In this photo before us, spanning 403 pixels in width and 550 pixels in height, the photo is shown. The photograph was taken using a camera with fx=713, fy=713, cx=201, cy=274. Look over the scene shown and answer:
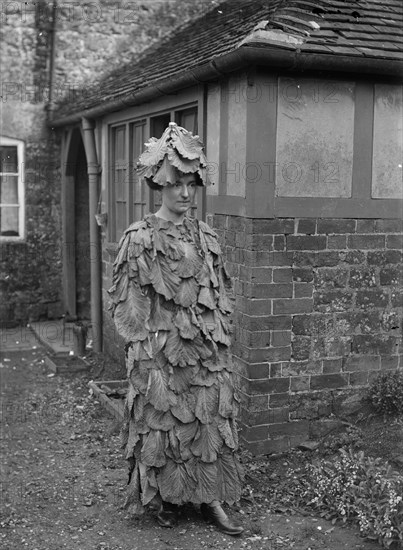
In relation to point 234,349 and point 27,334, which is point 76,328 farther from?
point 234,349

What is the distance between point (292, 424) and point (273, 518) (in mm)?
1193

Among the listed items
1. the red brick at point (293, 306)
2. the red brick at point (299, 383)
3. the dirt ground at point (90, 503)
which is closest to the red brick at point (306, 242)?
the red brick at point (293, 306)

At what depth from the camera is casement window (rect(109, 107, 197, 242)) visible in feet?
25.6

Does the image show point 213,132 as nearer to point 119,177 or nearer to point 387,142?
point 387,142

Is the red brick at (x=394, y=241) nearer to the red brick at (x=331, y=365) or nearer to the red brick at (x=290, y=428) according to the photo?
the red brick at (x=331, y=365)

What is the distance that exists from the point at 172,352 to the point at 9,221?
8383 mm

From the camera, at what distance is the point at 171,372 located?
4.41 metres

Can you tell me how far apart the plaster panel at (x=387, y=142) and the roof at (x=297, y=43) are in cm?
22

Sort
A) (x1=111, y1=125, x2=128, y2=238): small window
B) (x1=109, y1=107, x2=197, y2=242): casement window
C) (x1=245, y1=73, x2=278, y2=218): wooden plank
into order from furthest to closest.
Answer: (x1=111, y1=125, x2=128, y2=238): small window → (x1=109, y1=107, x2=197, y2=242): casement window → (x1=245, y1=73, x2=278, y2=218): wooden plank

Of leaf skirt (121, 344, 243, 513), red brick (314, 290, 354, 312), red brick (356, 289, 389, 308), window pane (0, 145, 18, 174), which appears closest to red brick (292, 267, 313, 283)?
red brick (314, 290, 354, 312)

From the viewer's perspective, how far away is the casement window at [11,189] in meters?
11.8

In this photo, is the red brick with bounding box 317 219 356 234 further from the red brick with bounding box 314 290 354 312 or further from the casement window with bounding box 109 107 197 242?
the casement window with bounding box 109 107 197 242

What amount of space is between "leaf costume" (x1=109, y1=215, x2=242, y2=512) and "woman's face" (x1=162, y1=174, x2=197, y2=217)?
118 mm

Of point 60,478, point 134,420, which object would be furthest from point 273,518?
point 60,478
